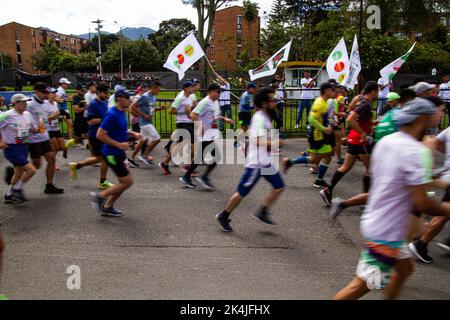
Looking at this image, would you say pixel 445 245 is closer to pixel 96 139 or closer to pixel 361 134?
pixel 361 134

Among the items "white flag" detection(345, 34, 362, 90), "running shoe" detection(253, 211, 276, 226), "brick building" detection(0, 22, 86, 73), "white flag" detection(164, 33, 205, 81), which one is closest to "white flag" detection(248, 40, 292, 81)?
"white flag" detection(345, 34, 362, 90)

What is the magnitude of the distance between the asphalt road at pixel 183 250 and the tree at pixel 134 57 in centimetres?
6029

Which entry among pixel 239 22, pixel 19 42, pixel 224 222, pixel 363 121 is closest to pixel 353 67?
pixel 363 121

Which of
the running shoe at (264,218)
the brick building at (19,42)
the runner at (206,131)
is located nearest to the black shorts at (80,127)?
the runner at (206,131)

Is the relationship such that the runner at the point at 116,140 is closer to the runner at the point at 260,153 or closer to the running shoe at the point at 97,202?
the running shoe at the point at 97,202

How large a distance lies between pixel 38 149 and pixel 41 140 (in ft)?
0.53

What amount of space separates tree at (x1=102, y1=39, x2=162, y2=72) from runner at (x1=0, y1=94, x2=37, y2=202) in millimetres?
60409

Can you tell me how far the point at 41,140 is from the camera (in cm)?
688

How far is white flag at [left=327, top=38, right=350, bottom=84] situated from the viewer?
1104 cm
